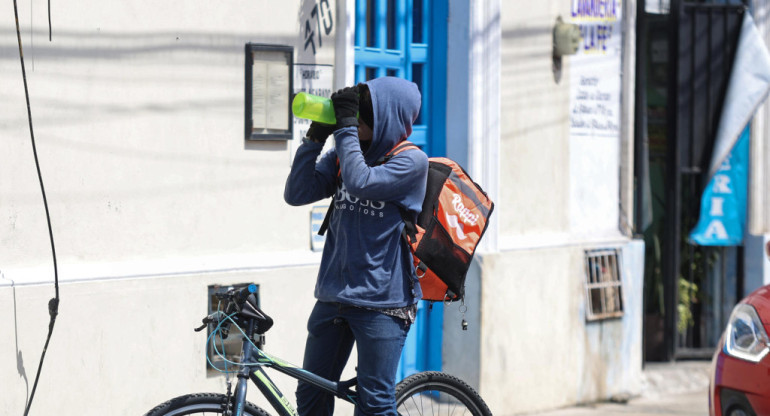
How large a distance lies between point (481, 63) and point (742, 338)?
257 centimetres

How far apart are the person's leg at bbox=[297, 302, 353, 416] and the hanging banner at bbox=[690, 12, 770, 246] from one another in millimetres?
5274

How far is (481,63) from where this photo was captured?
7086mm

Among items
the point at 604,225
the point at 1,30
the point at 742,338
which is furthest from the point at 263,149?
the point at 604,225

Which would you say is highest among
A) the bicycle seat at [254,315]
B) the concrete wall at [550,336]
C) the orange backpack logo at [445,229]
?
the orange backpack logo at [445,229]

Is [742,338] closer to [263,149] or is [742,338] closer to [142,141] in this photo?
[263,149]

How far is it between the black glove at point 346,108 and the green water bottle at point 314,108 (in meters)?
0.04

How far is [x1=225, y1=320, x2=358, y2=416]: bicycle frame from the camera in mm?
3762

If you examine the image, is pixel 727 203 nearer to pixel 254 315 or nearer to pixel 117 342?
pixel 117 342

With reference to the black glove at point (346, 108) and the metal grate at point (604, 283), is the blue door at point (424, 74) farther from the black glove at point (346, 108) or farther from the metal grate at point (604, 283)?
the black glove at point (346, 108)

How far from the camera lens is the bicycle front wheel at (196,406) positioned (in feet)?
11.9

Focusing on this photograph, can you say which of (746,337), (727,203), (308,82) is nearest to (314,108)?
(308,82)

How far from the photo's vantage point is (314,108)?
384cm

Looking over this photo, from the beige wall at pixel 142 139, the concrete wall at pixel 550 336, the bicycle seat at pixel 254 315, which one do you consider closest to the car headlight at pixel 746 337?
the concrete wall at pixel 550 336

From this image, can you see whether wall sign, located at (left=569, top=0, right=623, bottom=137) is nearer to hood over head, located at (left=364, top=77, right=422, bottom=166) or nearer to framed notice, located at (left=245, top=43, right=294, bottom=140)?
framed notice, located at (left=245, top=43, right=294, bottom=140)
